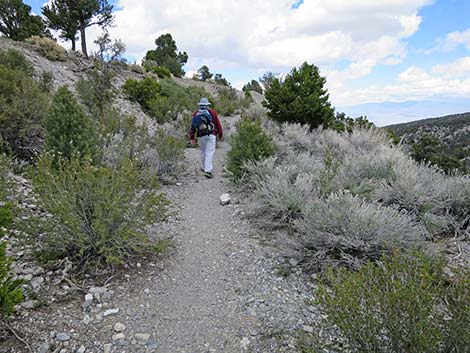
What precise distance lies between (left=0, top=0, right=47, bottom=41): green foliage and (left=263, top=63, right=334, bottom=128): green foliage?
18.7m

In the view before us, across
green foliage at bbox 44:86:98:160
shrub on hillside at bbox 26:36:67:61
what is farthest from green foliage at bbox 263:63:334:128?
shrub on hillside at bbox 26:36:67:61

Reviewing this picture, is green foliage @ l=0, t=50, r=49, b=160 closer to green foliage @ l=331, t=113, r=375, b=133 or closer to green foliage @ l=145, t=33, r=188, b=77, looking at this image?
green foliage @ l=331, t=113, r=375, b=133

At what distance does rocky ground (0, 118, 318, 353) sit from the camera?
2615 millimetres

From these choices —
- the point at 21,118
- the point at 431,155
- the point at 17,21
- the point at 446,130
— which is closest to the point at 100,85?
the point at 21,118

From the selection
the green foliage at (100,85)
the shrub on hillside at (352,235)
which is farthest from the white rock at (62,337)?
the green foliage at (100,85)

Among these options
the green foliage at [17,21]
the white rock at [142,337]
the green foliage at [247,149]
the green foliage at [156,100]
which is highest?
the green foliage at [17,21]

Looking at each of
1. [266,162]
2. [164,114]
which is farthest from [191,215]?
[164,114]

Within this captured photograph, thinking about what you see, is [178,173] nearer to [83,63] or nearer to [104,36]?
[104,36]

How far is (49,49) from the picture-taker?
629 inches

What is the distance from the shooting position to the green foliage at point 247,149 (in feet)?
22.5

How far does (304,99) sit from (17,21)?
21.5m

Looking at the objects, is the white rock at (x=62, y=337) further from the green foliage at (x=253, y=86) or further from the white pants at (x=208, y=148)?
the green foliage at (x=253, y=86)

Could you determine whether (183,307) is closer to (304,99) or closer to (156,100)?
(304,99)

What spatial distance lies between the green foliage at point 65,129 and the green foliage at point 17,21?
66.0 ft
